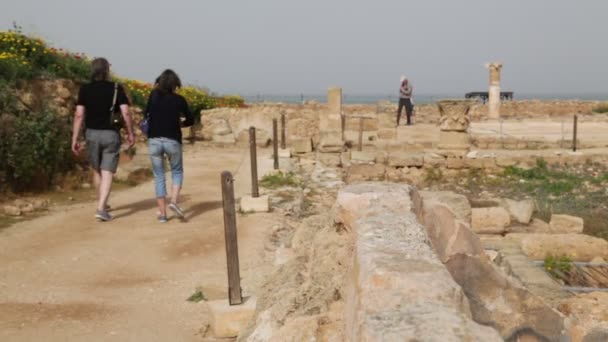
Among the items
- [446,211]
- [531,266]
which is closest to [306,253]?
[446,211]

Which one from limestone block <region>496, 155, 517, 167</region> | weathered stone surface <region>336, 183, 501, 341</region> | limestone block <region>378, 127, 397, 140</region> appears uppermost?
weathered stone surface <region>336, 183, 501, 341</region>

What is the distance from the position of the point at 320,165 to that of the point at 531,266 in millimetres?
8629

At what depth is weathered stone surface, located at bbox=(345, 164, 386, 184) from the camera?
43.2 feet

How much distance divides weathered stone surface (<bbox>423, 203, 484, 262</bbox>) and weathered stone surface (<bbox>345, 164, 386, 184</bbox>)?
9.34 metres

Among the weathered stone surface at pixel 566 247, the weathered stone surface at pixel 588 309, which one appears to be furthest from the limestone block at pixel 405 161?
the weathered stone surface at pixel 588 309

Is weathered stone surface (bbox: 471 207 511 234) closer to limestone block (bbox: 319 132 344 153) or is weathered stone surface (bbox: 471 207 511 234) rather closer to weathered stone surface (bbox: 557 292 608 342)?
weathered stone surface (bbox: 557 292 608 342)

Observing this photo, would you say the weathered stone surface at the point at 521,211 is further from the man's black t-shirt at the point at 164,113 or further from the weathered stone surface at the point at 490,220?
the man's black t-shirt at the point at 164,113

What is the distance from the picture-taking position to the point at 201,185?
32.7 ft

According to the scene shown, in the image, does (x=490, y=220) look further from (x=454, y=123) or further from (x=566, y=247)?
(x=454, y=123)

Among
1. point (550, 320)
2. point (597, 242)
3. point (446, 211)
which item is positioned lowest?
point (597, 242)

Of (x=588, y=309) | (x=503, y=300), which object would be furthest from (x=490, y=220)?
(x=503, y=300)

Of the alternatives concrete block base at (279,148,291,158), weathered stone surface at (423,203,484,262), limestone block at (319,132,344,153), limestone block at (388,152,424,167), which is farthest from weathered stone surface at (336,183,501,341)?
limestone block at (319,132,344,153)

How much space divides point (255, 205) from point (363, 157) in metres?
7.78

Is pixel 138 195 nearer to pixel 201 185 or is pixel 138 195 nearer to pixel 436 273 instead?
pixel 201 185
